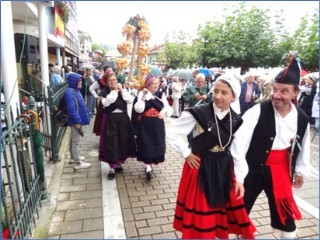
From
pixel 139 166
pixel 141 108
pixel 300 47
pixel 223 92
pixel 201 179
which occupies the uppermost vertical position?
pixel 300 47

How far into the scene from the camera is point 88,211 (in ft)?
11.5

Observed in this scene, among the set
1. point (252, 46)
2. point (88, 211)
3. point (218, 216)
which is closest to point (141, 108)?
point (88, 211)

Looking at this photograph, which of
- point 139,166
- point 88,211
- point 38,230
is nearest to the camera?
point 38,230

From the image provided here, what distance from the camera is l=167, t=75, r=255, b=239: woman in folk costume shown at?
7.97 feet

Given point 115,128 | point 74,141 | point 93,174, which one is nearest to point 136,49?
point 115,128

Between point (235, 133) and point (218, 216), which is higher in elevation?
point (235, 133)

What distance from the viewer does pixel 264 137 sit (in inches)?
97.4

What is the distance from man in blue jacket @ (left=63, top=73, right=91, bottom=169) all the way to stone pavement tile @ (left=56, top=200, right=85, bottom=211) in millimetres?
1251

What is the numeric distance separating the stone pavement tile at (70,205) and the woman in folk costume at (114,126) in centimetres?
85

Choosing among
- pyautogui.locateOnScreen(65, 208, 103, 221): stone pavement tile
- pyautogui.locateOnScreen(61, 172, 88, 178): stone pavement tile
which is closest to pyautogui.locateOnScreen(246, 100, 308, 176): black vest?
pyautogui.locateOnScreen(65, 208, 103, 221): stone pavement tile

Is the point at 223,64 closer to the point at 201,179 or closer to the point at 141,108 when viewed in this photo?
the point at 141,108

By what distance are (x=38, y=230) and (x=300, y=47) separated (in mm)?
13830

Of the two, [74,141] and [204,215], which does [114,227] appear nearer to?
[204,215]

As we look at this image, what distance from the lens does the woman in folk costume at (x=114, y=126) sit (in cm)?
442
